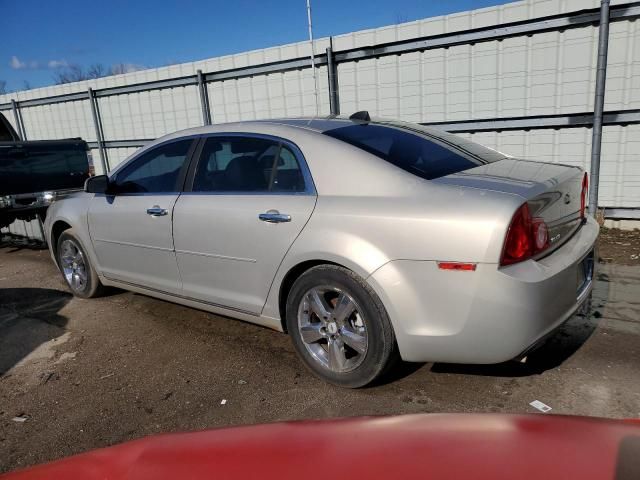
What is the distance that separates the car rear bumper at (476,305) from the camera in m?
2.51

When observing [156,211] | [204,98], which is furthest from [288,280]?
[204,98]

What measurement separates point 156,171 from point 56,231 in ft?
5.72

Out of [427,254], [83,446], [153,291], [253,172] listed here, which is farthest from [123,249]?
[427,254]

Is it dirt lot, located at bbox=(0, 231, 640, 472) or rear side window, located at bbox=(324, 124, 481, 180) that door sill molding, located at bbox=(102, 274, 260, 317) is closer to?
dirt lot, located at bbox=(0, 231, 640, 472)

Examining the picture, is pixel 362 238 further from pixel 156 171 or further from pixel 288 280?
pixel 156 171

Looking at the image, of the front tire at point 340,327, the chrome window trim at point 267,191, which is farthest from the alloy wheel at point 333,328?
the chrome window trim at point 267,191

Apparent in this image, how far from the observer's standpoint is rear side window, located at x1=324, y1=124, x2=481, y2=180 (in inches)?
119

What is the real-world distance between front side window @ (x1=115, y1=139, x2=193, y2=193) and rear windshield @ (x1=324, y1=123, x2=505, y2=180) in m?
1.33

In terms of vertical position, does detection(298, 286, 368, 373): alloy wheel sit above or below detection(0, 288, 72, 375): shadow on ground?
above

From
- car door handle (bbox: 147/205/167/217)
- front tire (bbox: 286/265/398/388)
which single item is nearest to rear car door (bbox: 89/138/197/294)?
car door handle (bbox: 147/205/167/217)

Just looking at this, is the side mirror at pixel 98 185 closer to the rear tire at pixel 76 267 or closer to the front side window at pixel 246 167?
the rear tire at pixel 76 267

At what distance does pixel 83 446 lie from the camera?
278 cm

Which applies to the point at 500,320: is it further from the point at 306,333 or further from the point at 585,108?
the point at 585,108

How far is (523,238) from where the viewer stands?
254 cm
